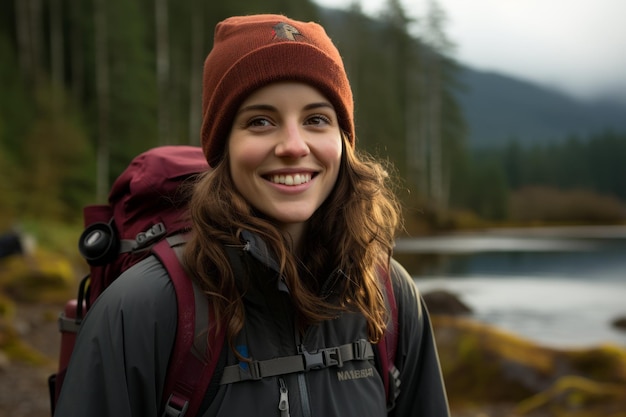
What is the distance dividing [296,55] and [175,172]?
20.6 inches

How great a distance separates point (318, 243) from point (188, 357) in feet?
1.88

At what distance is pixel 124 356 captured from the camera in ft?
5.44

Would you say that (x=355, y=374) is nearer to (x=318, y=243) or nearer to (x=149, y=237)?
(x=318, y=243)

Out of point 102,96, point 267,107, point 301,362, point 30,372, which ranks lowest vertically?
point 30,372

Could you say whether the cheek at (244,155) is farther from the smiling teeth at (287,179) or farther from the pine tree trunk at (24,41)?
the pine tree trunk at (24,41)

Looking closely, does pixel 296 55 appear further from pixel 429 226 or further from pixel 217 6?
pixel 429 226

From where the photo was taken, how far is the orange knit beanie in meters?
1.88

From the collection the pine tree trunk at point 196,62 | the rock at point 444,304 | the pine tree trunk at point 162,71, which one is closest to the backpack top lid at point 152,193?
the rock at point 444,304

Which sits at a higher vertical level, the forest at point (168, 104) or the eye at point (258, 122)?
the eye at point (258, 122)

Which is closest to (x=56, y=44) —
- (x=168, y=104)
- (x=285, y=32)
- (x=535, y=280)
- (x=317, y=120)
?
(x=168, y=104)

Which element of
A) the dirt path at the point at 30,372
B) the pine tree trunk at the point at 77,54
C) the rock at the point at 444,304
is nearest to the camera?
the dirt path at the point at 30,372

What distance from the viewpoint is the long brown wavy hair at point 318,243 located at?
70.2 inches

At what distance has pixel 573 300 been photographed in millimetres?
13031

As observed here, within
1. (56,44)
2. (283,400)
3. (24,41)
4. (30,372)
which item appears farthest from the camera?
(56,44)
